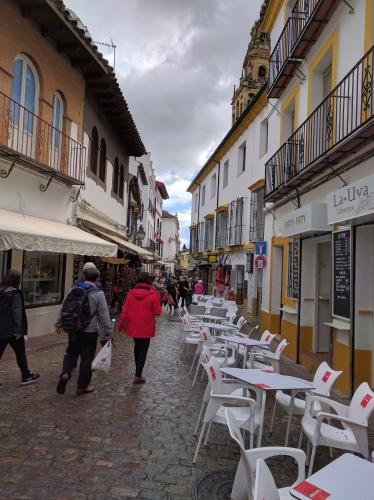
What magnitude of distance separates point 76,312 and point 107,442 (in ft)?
6.63

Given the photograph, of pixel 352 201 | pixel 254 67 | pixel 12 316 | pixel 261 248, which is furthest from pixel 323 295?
pixel 254 67

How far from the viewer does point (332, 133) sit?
862 centimetres

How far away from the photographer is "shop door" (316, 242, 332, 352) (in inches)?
393

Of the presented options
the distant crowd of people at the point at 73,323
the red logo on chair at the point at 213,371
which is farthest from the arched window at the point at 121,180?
the red logo on chair at the point at 213,371

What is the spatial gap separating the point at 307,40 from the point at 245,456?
953cm

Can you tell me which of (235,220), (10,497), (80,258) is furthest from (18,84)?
(235,220)

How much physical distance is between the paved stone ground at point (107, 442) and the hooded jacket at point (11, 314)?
32.0 inches

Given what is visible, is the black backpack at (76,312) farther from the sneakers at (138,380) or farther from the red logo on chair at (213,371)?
the red logo on chair at (213,371)

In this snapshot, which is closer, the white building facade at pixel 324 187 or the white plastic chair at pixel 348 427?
the white plastic chair at pixel 348 427

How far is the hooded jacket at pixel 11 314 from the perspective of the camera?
20.7 ft

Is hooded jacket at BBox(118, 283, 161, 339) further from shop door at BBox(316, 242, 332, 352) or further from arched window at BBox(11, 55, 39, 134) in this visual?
arched window at BBox(11, 55, 39, 134)

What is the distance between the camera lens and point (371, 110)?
6754 millimetres

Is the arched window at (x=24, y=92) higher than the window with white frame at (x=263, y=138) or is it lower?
lower

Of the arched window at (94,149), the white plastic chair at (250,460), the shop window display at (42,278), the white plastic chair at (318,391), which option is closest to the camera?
the white plastic chair at (250,460)
